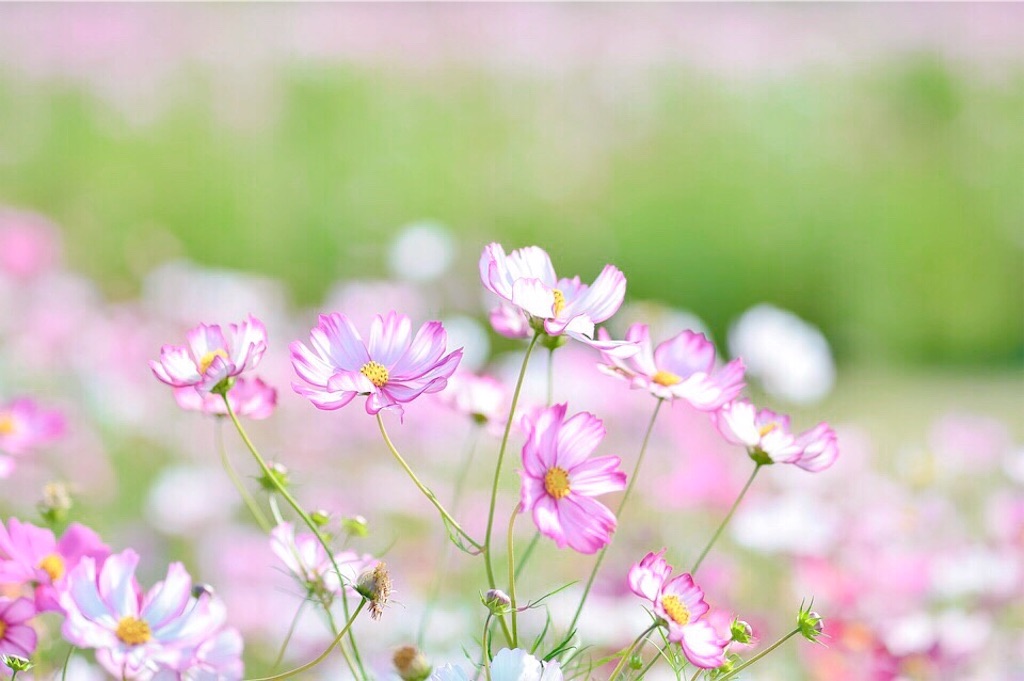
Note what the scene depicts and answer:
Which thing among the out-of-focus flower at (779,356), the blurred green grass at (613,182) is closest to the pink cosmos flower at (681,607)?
the out-of-focus flower at (779,356)

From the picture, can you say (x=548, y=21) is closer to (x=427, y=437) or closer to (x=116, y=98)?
(x=116, y=98)

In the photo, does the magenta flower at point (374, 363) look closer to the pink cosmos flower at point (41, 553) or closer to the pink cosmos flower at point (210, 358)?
the pink cosmos flower at point (210, 358)

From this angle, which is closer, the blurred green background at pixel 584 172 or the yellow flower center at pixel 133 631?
the yellow flower center at pixel 133 631

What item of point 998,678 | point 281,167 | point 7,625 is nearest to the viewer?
point 7,625

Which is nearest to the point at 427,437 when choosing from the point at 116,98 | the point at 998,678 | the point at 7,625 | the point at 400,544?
the point at 400,544

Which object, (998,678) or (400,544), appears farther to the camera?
(400,544)

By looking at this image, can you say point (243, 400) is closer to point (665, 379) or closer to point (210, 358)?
point (210, 358)
